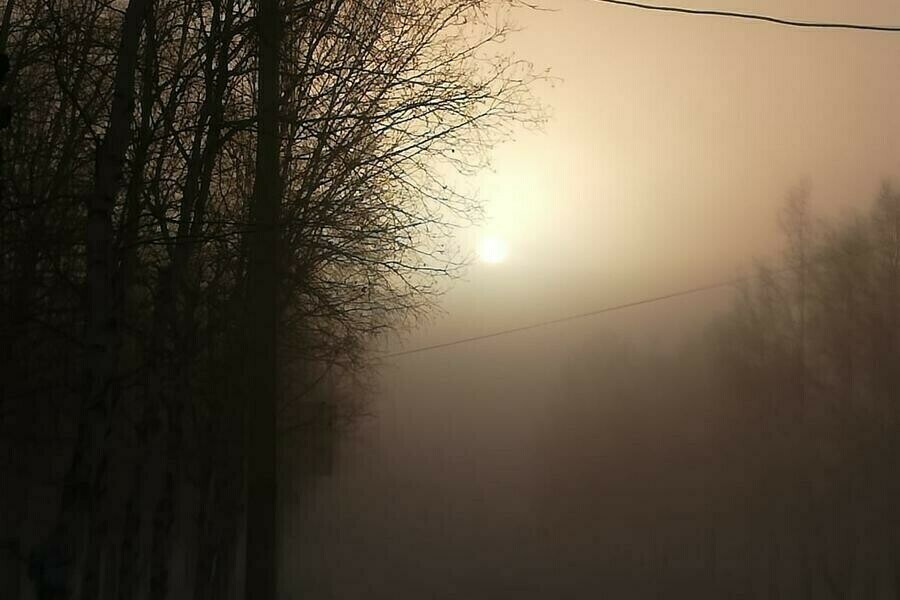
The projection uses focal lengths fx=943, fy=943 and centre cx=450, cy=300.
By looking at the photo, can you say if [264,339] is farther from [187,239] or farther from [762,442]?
[762,442]

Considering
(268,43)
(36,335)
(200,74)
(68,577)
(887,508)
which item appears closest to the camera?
(68,577)

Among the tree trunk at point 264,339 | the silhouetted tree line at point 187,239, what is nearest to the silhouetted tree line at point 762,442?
the silhouetted tree line at point 187,239

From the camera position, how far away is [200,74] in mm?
8945

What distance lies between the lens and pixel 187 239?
7.71m

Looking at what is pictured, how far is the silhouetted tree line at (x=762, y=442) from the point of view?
10.5m

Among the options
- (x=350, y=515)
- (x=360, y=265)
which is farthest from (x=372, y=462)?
(x=360, y=265)

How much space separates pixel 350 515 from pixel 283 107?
629cm

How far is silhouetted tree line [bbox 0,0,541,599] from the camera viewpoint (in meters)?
7.25

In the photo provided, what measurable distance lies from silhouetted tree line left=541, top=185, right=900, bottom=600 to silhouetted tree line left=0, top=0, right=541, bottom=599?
309cm

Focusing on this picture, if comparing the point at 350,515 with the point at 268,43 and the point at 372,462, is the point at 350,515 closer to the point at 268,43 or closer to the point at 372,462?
the point at 372,462

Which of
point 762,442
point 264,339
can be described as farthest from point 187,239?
point 762,442

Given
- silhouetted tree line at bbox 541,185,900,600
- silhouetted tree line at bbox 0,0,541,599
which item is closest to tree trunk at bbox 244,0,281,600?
silhouetted tree line at bbox 0,0,541,599

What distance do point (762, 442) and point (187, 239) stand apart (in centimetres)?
704

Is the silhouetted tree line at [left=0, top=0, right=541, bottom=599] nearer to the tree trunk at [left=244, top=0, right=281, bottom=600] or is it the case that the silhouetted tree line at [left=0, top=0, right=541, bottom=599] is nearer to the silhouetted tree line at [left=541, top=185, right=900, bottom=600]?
the tree trunk at [left=244, top=0, right=281, bottom=600]
